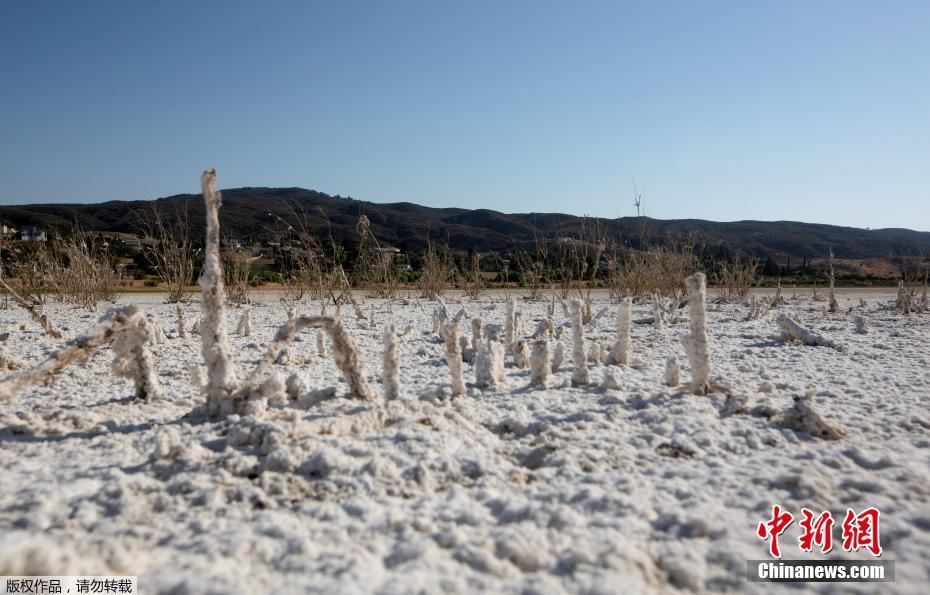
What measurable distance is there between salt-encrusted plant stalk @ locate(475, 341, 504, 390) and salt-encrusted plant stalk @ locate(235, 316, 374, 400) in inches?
→ 25.4

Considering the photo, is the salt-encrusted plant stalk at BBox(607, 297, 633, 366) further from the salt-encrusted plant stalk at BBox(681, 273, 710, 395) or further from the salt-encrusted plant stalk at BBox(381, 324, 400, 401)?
the salt-encrusted plant stalk at BBox(381, 324, 400, 401)

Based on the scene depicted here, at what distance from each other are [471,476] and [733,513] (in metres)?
0.78

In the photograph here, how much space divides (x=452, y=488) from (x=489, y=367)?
129cm

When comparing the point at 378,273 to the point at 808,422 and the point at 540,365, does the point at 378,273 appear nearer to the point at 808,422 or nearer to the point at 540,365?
the point at 540,365

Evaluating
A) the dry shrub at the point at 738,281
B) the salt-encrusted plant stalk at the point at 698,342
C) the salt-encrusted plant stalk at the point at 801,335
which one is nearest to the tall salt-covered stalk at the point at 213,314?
the salt-encrusted plant stalk at the point at 698,342

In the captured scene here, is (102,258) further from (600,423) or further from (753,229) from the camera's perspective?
(753,229)

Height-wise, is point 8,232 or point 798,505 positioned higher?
point 8,232

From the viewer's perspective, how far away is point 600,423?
226 cm

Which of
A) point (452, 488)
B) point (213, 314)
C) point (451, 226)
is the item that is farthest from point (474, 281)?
point (451, 226)

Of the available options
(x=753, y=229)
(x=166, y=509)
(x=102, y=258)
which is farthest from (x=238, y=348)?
(x=753, y=229)

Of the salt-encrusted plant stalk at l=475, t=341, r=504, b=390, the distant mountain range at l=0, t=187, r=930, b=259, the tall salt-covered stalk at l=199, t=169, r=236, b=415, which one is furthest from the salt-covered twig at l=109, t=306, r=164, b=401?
the distant mountain range at l=0, t=187, r=930, b=259

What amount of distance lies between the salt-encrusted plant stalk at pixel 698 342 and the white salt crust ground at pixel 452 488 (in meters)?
0.11

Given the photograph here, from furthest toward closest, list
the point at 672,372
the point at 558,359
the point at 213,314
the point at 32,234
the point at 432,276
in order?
the point at 32,234
the point at 432,276
the point at 558,359
the point at 672,372
the point at 213,314

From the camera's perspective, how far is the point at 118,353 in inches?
100
